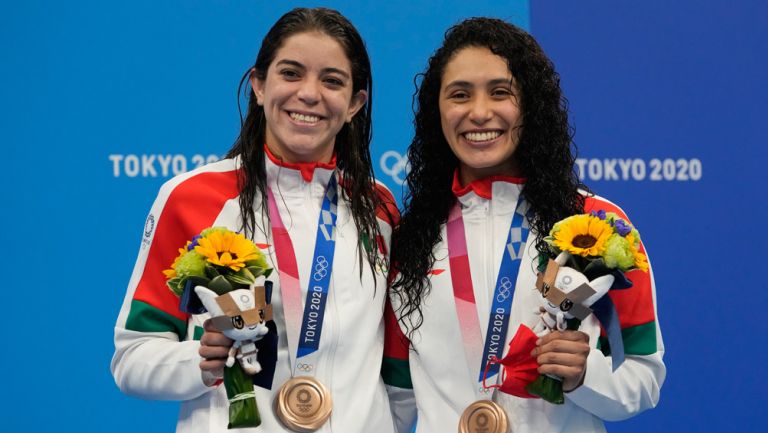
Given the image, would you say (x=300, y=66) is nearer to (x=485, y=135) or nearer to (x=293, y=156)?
(x=293, y=156)

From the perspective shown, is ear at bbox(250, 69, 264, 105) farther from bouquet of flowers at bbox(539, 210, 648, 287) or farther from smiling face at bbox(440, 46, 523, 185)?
bouquet of flowers at bbox(539, 210, 648, 287)

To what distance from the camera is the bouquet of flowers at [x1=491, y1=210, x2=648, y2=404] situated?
2178 millimetres

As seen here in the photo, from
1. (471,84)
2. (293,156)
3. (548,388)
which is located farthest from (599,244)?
(293,156)

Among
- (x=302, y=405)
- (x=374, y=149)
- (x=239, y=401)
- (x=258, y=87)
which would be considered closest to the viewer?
(x=239, y=401)

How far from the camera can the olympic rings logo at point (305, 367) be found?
8.05ft

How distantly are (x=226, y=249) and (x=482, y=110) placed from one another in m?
0.78

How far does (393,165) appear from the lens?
13.3ft

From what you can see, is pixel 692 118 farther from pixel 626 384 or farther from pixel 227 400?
pixel 227 400

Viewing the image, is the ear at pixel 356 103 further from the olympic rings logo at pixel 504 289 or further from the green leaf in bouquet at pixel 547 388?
the green leaf in bouquet at pixel 547 388

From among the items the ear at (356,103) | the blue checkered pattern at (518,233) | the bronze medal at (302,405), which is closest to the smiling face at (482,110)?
the blue checkered pattern at (518,233)

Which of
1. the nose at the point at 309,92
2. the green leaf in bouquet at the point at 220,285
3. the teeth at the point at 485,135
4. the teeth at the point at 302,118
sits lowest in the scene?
the green leaf in bouquet at the point at 220,285

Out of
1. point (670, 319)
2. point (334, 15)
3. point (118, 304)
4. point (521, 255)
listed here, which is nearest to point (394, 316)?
point (521, 255)

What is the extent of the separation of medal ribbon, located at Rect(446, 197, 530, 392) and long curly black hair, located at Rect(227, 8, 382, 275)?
0.22 metres

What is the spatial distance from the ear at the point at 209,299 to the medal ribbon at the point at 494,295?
663mm
